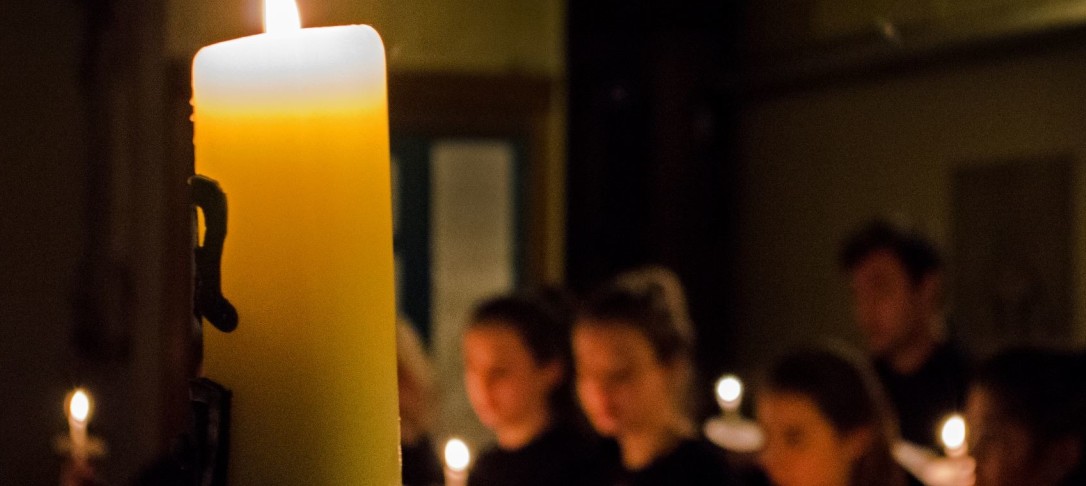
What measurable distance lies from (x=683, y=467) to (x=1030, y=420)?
0.43 m

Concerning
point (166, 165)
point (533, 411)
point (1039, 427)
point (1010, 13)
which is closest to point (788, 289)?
point (1010, 13)

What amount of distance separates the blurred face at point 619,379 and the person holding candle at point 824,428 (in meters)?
0.16

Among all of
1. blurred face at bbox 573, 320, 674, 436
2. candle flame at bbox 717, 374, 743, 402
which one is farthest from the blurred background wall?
candle flame at bbox 717, 374, 743, 402

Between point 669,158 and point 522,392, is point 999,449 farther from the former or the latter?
point 669,158

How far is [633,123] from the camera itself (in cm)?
425

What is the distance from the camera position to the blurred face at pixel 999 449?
1.30 meters

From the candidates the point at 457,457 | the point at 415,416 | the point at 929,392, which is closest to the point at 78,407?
the point at 457,457

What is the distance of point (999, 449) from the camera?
134 centimetres

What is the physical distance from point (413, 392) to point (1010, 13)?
189 centimetres

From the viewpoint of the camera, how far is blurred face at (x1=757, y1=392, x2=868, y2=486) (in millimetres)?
1469

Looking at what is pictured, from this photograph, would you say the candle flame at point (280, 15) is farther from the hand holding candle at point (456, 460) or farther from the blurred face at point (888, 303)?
the blurred face at point (888, 303)

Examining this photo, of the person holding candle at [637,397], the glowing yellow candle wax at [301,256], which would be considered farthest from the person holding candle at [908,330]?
the glowing yellow candle wax at [301,256]

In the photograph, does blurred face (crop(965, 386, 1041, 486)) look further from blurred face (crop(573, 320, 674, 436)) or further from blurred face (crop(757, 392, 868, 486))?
blurred face (crop(573, 320, 674, 436))

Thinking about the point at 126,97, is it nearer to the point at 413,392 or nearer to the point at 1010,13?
the point at 413,392
